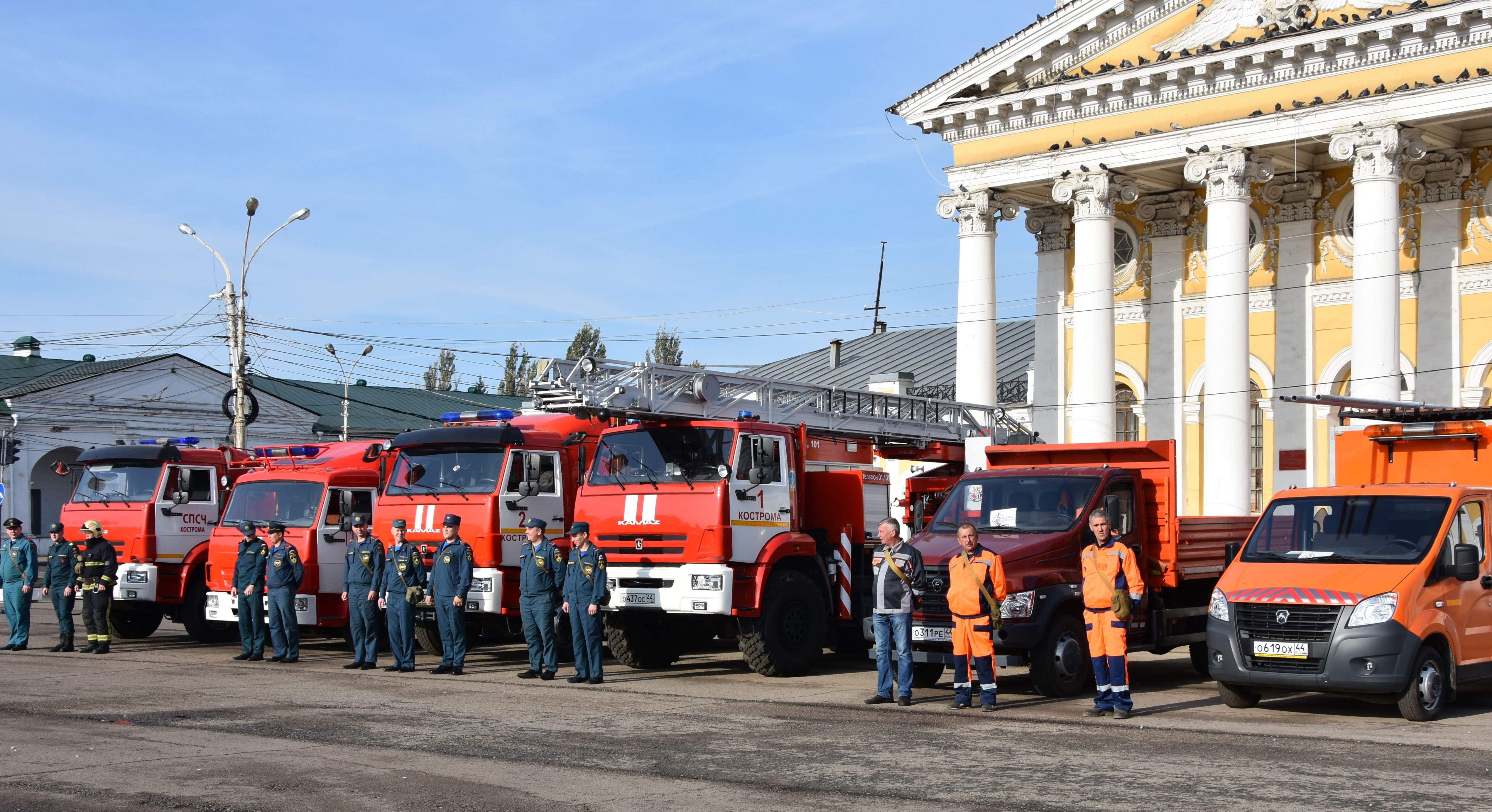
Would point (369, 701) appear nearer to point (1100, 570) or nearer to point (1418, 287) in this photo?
point (1100, 570)

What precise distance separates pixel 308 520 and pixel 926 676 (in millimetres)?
8475

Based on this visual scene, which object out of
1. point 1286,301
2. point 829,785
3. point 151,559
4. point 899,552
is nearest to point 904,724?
point 899,552

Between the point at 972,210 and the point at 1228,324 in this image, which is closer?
the point at 1228,324

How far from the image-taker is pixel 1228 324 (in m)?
27.0

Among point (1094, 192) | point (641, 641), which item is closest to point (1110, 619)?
point (641, 641)

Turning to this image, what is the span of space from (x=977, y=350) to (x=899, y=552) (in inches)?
674

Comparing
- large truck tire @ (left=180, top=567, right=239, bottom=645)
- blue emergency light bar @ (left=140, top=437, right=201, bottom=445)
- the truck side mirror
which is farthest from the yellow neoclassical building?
large truck tire @ (left=180, top=567, right=239, bottom=645)

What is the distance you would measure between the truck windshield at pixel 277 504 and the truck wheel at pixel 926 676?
322 inches

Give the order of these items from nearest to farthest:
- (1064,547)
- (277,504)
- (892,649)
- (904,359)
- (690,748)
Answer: (690,748), (892,649), (1064,547), (277,504), (904,359)

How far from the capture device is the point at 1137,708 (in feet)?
41.8

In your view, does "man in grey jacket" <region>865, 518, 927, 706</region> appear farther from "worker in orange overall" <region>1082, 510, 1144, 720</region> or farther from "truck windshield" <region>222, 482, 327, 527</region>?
"truck windshield" <region>222, 482, 327, 527</region>

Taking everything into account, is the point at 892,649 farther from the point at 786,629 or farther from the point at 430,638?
the point at 430,638

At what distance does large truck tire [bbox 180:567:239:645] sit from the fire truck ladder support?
7.44 metres

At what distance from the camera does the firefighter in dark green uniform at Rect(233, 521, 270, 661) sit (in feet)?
57.4
